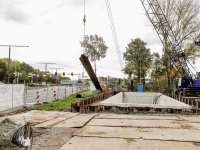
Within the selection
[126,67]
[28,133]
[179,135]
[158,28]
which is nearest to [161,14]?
[158,28]

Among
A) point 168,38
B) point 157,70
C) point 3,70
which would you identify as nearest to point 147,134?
point 168,38

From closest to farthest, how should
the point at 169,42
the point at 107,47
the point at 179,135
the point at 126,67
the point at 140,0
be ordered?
the point at 179,135, the point at 140,0, the point at 169,42, the point at 107,47, the point at 126,67

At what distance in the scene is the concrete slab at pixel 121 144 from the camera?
4172 millimetres

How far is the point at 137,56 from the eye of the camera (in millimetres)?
52781

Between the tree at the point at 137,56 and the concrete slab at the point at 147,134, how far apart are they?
43932mm

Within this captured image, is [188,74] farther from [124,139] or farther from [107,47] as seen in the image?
[124,139]

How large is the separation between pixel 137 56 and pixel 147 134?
48993 mm

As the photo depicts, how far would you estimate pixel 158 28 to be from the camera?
32812mm

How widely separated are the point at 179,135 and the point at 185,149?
3.99ft

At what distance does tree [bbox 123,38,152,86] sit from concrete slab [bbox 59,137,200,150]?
45.2m

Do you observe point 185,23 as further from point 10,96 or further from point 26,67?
point 26,67

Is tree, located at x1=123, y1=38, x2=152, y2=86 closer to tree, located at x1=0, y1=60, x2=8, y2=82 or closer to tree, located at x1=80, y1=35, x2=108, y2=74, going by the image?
tree, located at x1=80, y1=35, x2=108, y2=74

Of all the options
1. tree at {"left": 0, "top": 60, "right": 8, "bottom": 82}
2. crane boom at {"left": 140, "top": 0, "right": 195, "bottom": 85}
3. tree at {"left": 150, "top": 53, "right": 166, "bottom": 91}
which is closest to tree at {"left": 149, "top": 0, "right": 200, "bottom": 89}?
crane boom at {"left": 140, "top": 0, "right": 195, "bottom": 85}

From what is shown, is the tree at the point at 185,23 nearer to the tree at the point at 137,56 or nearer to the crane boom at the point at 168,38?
the crane boom at the point at 168,38
